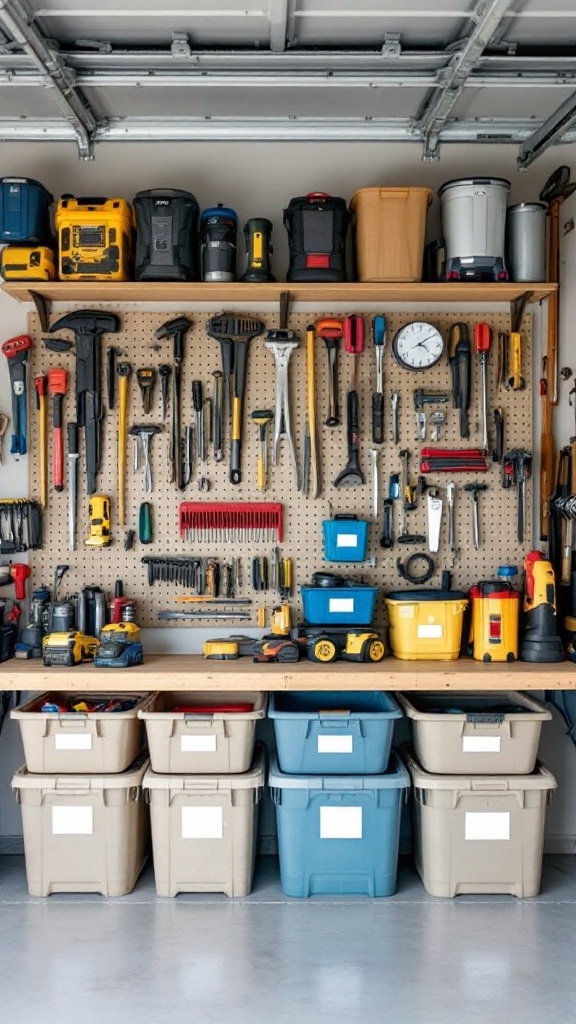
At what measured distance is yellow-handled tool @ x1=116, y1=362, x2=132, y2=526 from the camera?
358 centimetres

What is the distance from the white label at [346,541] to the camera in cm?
347

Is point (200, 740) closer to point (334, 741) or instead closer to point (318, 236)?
point (334, 741)

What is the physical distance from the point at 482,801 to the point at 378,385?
1.72 meters

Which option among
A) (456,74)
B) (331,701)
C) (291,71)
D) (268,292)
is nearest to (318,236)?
(268,292)

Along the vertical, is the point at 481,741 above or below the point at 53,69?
below

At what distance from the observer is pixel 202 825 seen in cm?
311

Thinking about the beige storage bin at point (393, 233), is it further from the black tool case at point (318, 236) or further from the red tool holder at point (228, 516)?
the red tool holder at point (228, 516)

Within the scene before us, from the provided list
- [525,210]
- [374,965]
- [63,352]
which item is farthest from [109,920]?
[525,210]

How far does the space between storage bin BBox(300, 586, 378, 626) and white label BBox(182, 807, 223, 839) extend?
0.82 m

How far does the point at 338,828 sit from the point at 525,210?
2523 millimetres

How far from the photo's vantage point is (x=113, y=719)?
3.12 m

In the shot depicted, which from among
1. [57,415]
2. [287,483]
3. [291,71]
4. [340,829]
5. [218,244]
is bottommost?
[340,829]

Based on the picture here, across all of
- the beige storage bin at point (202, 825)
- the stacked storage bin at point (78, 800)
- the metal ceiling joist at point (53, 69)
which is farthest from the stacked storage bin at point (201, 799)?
the metal ceiling joist at point (53, 69)

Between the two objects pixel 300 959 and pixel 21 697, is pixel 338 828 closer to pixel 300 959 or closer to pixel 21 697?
pixel 300 959
